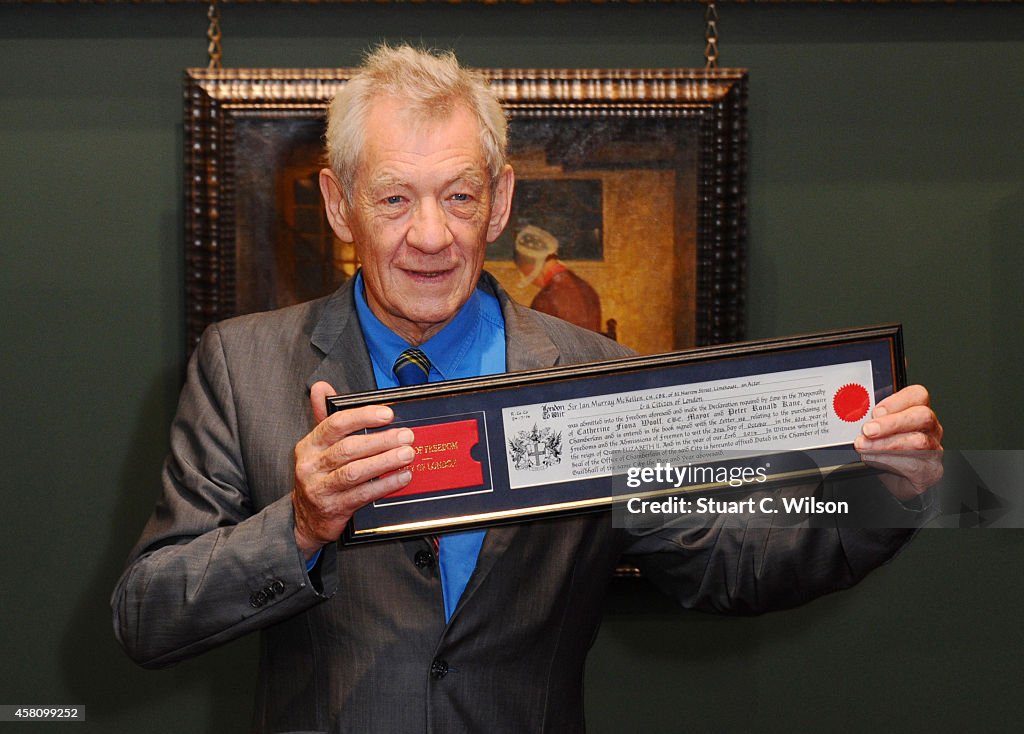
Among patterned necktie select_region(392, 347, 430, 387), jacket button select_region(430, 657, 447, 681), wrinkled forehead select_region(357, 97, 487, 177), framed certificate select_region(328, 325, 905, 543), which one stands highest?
wrinkled forehead select_region(357, 97, 487, 177)

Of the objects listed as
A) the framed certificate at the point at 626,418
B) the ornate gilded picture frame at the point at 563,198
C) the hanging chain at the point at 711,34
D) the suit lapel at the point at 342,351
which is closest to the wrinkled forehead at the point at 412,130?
the suit lapel at the point at 342,351

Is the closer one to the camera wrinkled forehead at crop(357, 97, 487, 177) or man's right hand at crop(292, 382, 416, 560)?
man's right hand at crop(292, 382, 416, 560)

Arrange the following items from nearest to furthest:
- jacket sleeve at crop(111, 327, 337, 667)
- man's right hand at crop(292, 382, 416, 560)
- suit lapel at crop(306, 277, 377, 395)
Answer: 1. man's right hand at crop(292, 382, 416, 560)
2. jacket sleeve at crop(111, 327, 337, 667)
3. suit lapel at crop(306, 277, 377, 395)

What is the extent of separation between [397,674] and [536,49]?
6.76 feet

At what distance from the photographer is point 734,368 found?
1.73 meters

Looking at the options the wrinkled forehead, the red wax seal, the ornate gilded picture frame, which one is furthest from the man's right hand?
the ornate gilded picture frame

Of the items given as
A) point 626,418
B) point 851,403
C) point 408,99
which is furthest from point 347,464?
point 851,403

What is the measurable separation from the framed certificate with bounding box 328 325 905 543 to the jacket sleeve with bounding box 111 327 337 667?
187 millimetres

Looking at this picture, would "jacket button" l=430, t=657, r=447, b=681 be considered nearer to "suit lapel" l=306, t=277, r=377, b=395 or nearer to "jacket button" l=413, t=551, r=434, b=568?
"jacket button" l=413, t=551, r=434, b=568

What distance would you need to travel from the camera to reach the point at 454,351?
2082 mm

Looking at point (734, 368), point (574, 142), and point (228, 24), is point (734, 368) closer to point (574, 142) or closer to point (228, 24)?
point (574, 142)

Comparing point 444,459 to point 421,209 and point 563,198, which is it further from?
point 563,198

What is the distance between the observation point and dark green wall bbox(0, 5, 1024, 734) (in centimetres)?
320

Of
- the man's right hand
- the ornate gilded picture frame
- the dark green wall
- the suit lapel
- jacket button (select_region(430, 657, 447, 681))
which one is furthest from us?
the dark green wall
